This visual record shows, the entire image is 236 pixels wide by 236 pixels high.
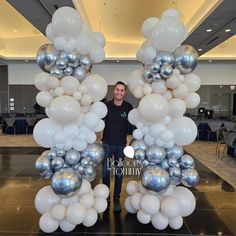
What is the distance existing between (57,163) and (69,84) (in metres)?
0.91

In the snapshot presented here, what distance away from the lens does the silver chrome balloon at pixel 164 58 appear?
3.08 m

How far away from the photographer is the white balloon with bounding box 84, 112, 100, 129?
121 inches

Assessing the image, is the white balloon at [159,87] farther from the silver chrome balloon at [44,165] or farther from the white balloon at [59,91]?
the silver chrome balloon at [44,165]

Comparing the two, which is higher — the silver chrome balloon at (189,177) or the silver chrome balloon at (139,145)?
the silver chrome balloon at (139,145)

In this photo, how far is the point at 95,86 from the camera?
3.14m

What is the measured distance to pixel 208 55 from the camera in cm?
1262

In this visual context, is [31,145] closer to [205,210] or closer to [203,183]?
[203,183]

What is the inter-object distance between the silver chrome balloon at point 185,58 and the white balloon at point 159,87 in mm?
260

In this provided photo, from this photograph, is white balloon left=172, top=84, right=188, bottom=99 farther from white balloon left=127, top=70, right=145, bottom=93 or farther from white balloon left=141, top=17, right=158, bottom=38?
white balloon left=141, top=17, right=158, bottom=38

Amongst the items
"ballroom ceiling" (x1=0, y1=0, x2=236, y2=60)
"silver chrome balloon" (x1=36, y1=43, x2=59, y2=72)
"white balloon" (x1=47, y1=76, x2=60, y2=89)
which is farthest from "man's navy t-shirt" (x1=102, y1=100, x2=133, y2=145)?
"ballroom ceiling" (x1=0, y1=0, x2=236, y2=60)

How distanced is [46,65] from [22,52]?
1084 cm

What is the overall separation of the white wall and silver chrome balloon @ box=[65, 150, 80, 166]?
435 inches

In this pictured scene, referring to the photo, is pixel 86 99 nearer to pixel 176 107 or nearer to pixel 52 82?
pixel 52 82

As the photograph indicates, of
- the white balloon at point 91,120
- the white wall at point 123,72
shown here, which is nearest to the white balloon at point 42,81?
→ the white balloon at point 91,120
